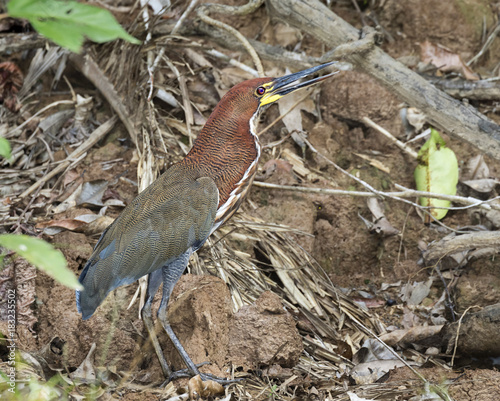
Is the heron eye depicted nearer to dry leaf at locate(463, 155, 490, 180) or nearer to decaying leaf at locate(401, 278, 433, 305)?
decaying leaf at locate(401, 278, 433, 305)

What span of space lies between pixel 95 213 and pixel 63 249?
499 mm

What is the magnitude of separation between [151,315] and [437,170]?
8.16 feet

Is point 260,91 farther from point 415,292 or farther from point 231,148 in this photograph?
point 415,292

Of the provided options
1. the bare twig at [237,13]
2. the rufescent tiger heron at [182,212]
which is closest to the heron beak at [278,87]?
the rufescent tiger heron at [182,212]

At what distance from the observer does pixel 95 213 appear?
436cm

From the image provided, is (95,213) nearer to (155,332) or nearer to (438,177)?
(155,332)

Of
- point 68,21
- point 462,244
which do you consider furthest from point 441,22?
point 68,21

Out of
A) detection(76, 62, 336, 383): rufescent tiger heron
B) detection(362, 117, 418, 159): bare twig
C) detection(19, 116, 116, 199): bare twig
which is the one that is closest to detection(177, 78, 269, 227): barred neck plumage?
detection(76, 62, 336, 383): rufescent tiger heron

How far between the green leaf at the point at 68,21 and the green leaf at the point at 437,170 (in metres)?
3.58

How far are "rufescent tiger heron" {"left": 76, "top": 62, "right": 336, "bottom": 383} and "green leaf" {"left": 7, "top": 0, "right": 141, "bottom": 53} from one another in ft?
6.30

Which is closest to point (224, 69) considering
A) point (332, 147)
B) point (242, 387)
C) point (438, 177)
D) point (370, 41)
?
point (332, 147)

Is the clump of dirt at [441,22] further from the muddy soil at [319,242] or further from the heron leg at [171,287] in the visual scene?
the heron leg at [171,287]

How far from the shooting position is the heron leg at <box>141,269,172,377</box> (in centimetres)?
339

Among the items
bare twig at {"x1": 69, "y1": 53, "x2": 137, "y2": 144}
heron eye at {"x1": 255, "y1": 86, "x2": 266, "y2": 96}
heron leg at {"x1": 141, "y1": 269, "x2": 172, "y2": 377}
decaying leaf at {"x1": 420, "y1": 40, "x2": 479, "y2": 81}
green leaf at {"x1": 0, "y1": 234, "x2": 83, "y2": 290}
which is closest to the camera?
green leaf at {"x1": 0, "y1": 234, "x2": 83, "y2": 290}
